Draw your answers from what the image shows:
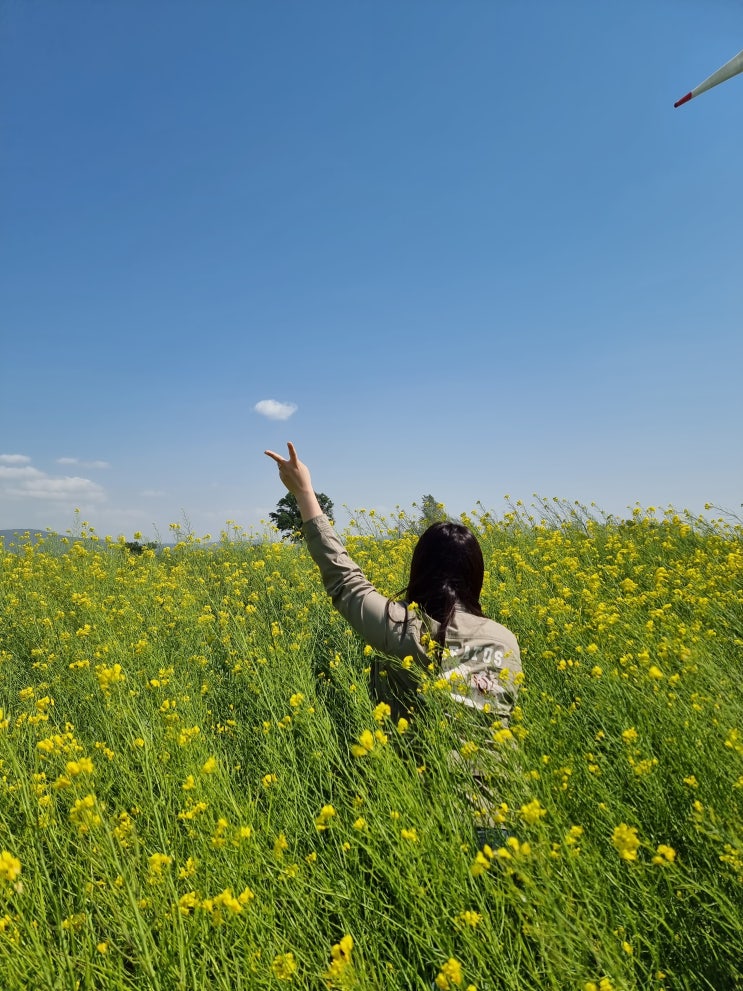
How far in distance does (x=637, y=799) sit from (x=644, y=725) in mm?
347

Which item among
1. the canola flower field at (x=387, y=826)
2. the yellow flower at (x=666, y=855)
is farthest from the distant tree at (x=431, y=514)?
the yellow flower at (x=666, y=855)

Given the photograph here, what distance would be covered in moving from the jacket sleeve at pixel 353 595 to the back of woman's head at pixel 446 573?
13 centimetres

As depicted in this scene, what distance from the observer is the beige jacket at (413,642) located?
227 cm

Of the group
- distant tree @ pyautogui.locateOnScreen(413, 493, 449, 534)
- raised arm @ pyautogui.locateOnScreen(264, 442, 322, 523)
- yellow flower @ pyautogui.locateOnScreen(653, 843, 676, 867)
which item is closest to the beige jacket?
raised arm @ pyautogui.locateOnScreen(264, 442, 322, 523)

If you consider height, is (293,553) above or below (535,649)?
above

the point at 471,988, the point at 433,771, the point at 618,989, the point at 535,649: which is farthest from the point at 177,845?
the point at 535,649

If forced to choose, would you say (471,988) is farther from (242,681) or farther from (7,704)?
(7,704)

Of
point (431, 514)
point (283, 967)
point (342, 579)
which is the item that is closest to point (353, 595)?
point (342, 579)

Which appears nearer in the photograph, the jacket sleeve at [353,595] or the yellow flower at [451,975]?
the yellow flower at [451,975]

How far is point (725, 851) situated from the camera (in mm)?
1664

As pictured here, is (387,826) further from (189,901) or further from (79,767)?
(79,767)

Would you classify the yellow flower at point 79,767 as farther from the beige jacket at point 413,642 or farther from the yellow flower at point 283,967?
the beige jacket at point 413,642

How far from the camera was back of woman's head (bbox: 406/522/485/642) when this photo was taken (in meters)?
2.54

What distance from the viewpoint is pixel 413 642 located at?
237 cm
